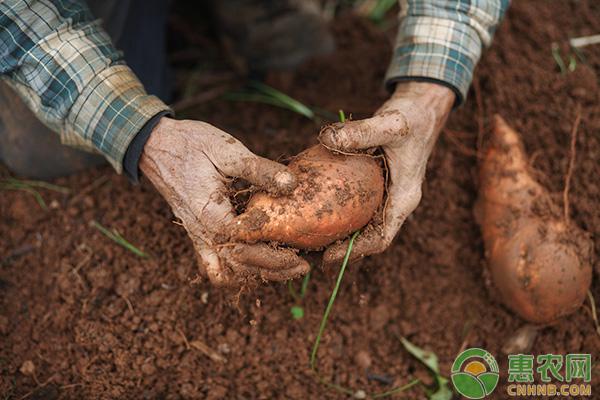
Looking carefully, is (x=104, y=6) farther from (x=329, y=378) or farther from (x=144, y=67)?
(x=329, y=378)

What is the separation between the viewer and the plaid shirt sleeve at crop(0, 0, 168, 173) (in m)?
1.40

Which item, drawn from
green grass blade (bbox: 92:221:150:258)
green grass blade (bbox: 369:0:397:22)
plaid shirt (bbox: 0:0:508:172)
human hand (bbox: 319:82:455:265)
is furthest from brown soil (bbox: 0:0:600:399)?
green grass blade (bbox: 369:0:397:22)

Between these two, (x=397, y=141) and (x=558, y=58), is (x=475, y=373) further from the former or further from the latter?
(x=558, y=58)

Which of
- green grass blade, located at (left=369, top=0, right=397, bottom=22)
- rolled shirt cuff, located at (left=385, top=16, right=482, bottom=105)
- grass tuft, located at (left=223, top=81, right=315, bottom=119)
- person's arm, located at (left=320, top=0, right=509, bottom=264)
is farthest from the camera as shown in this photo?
green grass blade, located at (left=369, top=0, right=397, bottom=22)

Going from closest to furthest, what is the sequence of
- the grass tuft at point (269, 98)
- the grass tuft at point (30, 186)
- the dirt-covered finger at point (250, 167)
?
the dirt-covered finger at point (250, 167), the grass tuft at point (30, 186), the grass tuft at point (269, 98)

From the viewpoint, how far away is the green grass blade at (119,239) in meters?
1.76

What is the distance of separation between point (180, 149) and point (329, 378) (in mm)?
826

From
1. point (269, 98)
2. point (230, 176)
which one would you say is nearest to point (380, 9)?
point (269, 98)

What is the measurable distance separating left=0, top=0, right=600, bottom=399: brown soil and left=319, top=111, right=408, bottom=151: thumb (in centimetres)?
43

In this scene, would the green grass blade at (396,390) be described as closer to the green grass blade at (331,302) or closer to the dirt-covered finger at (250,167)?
the green grass blade at (331,302)

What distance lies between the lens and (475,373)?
1.71 m

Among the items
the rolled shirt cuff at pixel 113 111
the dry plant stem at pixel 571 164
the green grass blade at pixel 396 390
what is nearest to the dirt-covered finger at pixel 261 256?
the rolled shirt cuff at pixel 113 111

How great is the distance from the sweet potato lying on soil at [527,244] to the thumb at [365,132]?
22.6 inches

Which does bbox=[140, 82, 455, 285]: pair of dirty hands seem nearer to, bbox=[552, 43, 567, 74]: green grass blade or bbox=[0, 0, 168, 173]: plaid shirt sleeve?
bbox=[0, 0, 168, 173]: plaid shirt sleeve
